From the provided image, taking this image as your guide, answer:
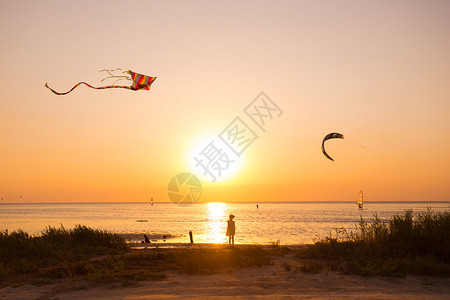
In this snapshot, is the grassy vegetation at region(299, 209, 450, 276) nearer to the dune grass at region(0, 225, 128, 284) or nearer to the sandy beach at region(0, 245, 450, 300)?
the sandy beach at region(0, 245, 450, 300)

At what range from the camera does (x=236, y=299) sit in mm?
11297

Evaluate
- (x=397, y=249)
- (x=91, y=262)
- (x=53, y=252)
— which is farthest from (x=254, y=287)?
(x=53, y=252)

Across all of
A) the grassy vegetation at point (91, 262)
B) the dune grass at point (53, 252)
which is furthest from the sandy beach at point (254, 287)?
the dune grass at point (53, 252)

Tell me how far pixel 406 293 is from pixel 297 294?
10.3 feet

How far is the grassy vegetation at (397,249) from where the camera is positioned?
46.7 ft

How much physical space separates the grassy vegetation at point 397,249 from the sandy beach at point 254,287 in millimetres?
643

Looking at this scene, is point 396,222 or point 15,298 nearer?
point 15,298

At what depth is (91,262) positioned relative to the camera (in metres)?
16.5

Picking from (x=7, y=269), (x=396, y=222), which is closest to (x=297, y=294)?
(x=396, y=222)

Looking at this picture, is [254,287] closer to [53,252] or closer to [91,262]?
[91,262]

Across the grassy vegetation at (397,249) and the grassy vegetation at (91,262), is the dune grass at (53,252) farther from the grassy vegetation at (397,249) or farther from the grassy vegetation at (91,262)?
the grassy vegetation at (397,249)

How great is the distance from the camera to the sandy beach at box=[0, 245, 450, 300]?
38.5 ft

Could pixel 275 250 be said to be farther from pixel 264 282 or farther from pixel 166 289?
pixel 166 289

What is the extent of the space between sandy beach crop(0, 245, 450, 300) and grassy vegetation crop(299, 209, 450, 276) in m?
→ 0.64
